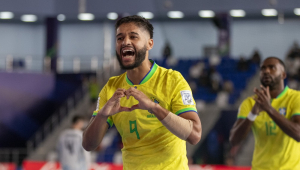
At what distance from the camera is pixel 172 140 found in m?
3.52

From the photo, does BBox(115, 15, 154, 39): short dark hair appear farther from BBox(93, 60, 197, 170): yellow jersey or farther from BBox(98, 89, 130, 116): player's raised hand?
BBox(98, 89, 130, 116): player's raised hand

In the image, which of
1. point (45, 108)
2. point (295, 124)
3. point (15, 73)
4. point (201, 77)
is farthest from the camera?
point (45, 108)

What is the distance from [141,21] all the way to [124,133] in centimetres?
88

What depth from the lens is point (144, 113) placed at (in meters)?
3.53

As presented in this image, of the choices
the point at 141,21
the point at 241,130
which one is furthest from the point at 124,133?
the point at 241,130

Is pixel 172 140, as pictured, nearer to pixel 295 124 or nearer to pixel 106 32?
pixel 295 124

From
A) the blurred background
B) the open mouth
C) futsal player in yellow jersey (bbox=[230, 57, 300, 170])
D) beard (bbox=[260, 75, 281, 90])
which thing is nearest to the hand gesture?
futsal player in yellow jersey (bbox=[230, 57, 300, 170])

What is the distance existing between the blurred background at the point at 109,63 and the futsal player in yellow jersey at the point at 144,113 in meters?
7.15

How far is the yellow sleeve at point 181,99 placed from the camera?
3.40 meters

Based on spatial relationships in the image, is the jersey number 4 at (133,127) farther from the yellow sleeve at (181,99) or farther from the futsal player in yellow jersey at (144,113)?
the yellow sleeve at (181,99)

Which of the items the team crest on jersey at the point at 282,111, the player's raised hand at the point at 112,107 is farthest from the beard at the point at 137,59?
the team crest on jersey at the point at 282,111

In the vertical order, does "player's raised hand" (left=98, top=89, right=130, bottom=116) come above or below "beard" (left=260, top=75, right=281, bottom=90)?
below

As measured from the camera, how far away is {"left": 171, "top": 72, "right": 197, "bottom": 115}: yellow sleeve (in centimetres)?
340

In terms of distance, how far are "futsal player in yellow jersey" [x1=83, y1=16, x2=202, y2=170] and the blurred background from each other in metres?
7.15
